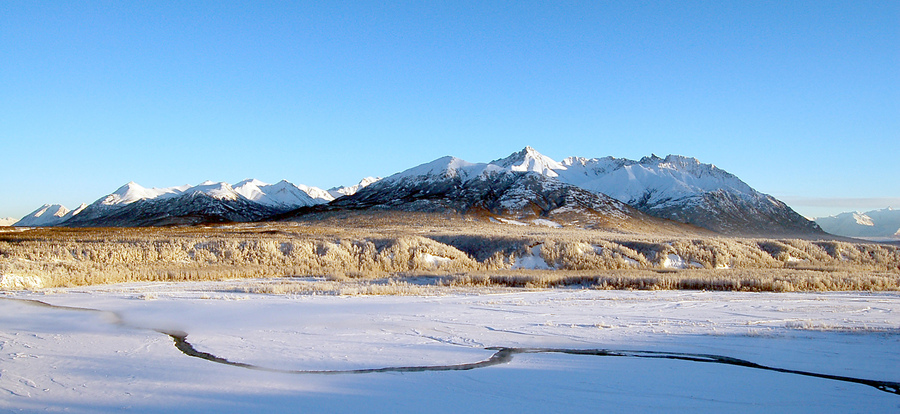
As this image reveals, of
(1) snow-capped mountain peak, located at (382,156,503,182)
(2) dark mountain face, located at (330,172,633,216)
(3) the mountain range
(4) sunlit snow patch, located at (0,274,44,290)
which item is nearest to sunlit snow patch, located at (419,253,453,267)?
(4) sunlit snow patch, located at (0,274,44,290)

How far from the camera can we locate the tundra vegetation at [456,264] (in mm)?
20406

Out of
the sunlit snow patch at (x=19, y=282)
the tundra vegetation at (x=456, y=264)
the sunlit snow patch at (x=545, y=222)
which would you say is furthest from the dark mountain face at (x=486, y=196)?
the sunlit snow patch at (x=19, y=282)

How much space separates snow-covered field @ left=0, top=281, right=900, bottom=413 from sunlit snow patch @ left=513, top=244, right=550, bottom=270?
618 inches

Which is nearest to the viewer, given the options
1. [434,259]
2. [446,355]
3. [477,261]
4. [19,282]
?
[446,355]

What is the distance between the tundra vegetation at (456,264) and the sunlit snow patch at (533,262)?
0.06 meters

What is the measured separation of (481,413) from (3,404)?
541cm

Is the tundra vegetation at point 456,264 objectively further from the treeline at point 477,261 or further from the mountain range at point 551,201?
the mountain range at point 551,201

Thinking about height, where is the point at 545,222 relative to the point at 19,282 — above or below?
above

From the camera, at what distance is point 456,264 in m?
30.3

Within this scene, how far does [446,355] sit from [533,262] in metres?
23.1

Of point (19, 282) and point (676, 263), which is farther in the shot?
point (676, 263)

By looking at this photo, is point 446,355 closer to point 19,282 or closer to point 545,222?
point 19,282

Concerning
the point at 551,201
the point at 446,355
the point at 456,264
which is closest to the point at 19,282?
the point at 446,355

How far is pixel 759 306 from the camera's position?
1371 centimetres
